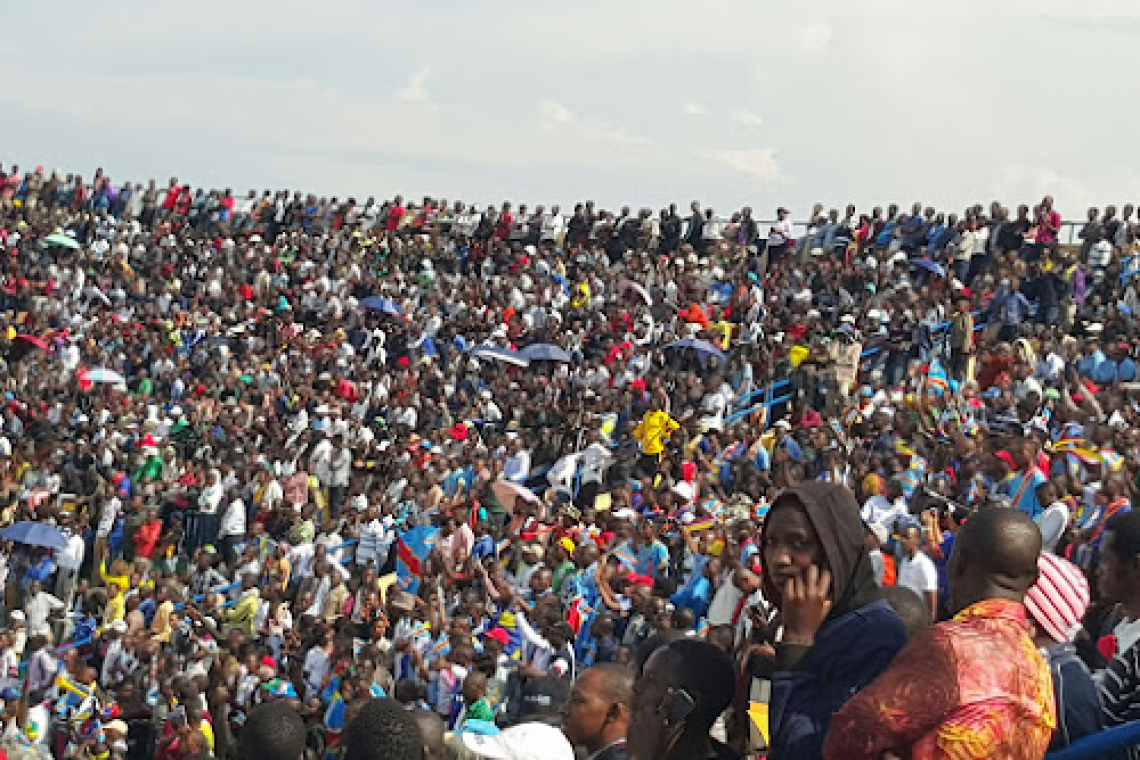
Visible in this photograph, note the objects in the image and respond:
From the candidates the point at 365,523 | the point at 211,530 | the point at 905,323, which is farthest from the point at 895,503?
the point at 211,530

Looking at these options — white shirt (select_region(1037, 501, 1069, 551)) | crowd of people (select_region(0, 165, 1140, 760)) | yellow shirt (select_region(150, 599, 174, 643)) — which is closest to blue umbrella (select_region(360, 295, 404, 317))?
crowd of people (select_region(0, 165, 1140, 760))

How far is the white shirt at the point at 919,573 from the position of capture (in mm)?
9570

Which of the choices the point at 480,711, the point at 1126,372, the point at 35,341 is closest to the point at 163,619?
the point at 480,711

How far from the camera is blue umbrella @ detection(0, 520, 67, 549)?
17828 millimetres

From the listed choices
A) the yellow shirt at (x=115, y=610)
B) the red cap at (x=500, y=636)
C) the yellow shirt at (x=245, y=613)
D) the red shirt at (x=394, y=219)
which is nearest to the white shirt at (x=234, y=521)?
the yellow shirt at (x=115, y=610)

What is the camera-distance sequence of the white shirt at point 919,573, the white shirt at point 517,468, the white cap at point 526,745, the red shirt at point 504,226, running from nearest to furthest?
the white cap at point 526,745, the white shirt at point 919,573, the white shirt at point 517,468, the red shirt at point 504,226

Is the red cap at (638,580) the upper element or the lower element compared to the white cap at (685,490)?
lower

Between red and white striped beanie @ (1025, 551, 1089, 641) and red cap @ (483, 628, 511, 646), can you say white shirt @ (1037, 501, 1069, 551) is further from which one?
red and white striped beanie @ (1025, 551, 1089, 641)

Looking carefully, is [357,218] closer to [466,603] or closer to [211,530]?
[211,530]

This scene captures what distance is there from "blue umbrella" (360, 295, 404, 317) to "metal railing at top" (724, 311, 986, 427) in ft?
28.4

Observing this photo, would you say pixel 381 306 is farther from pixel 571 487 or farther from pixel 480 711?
pixel 480 711

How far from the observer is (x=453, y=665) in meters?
11.6

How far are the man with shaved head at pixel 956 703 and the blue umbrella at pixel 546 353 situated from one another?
19643mm

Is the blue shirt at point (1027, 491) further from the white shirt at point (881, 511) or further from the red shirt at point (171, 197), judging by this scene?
the red shirt at point (171, 197)
